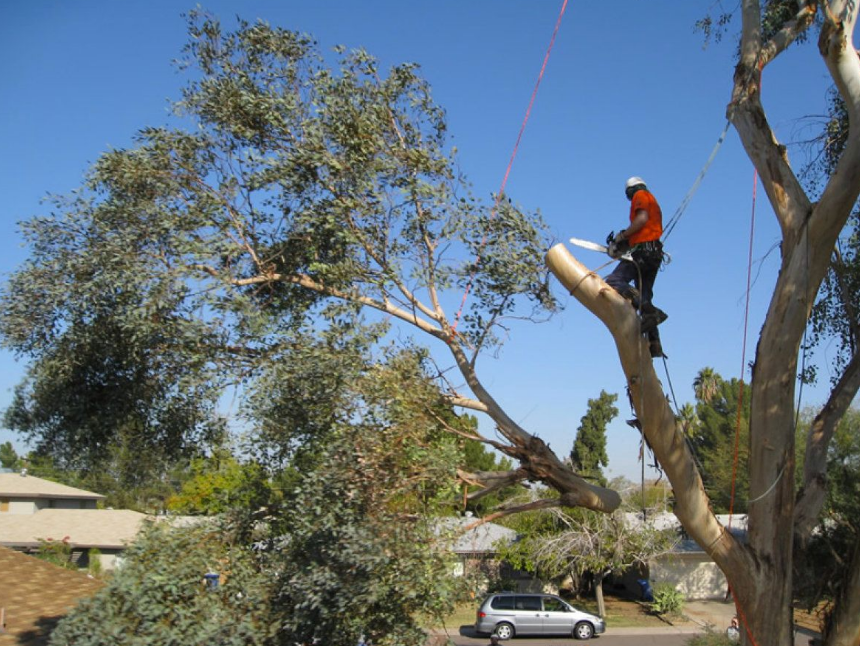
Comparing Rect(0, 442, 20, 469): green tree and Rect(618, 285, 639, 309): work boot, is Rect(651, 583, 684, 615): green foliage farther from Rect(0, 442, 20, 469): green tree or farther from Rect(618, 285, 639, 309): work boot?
Rect(0, 442, 20, 469): green tree

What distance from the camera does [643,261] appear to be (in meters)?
6.50

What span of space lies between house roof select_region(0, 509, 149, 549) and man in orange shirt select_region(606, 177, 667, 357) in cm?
2984

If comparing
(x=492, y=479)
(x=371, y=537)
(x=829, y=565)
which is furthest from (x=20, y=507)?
(x=829, y=565)

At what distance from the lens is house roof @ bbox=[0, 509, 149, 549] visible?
33.2 meters

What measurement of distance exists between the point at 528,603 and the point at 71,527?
66.7 feet

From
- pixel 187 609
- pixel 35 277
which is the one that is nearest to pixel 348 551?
pixel 187 609

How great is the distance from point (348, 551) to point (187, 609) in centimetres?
174

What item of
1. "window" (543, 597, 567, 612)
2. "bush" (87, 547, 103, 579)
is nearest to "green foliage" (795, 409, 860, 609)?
"window" (543, 597, 567, 612)

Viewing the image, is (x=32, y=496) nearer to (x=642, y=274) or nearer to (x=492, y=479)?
(x=492, y=479)

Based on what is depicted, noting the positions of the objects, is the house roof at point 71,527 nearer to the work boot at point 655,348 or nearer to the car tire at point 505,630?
Result: the car tire at point 505,630

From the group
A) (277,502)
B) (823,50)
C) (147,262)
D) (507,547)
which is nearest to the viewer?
(823,50)

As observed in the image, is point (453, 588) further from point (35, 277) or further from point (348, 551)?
point (35, 277)

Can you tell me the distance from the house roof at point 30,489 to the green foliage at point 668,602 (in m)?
29.9

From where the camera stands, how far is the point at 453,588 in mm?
6508
